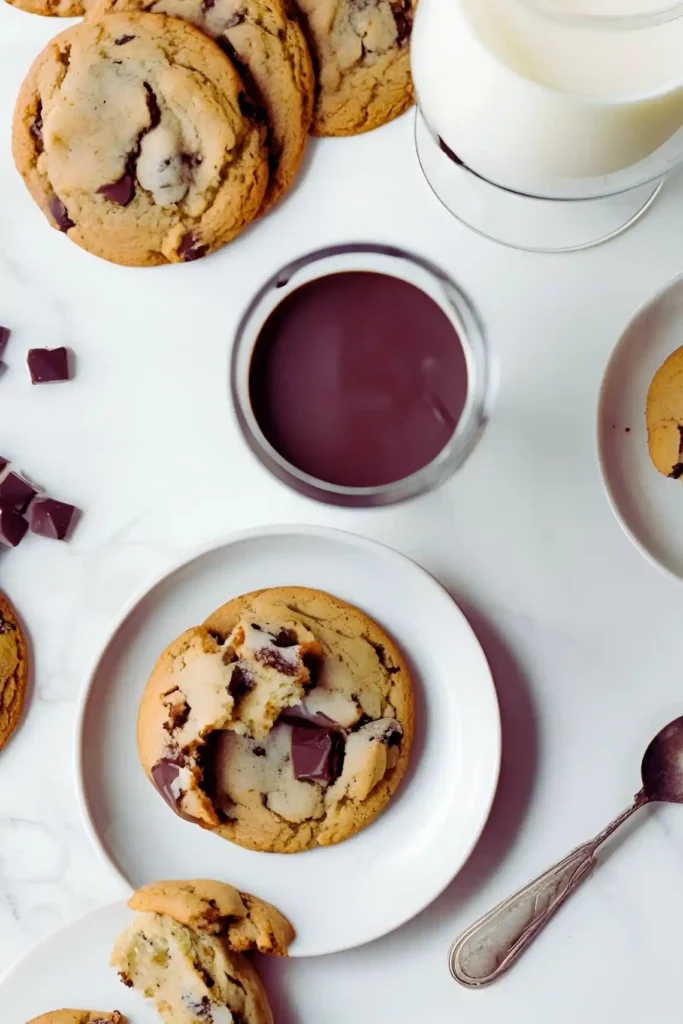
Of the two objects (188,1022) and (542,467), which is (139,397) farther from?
(188,1022)

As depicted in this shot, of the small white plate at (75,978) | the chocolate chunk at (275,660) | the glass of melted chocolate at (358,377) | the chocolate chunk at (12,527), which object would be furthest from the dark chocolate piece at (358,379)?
the small white plate at (75,978)

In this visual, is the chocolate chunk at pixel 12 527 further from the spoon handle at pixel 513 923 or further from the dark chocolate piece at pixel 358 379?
the spoon handle at pixel 513 923

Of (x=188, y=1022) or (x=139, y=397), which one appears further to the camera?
(x=139, y=397)

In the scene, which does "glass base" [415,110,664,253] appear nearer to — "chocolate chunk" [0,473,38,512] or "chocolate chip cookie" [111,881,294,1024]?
"chocolate chunk" [0,473,38,512]

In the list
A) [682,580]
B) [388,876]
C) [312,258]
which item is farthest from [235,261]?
[388,876]

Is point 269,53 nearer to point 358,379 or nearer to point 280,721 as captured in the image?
point 358,379

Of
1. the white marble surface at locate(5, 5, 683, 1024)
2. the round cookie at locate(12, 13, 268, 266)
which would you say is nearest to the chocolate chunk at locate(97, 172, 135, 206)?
the round cookie at locate(12, 13, 268, 266)

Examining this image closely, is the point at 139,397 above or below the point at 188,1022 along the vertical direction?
above
